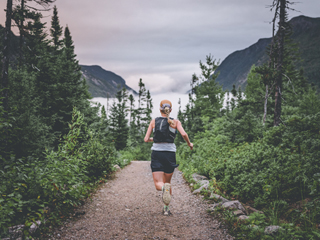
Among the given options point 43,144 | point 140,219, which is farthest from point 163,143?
point 43,144

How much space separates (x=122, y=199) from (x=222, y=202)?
2.90 metres

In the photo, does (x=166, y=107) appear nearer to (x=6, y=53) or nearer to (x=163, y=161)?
(x=163, y=161)

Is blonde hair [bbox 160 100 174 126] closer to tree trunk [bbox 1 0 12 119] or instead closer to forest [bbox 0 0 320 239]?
forest [bbox 0 0 320 239]

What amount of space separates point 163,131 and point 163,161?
686 mm

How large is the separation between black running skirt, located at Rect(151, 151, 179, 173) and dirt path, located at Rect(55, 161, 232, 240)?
112 cm

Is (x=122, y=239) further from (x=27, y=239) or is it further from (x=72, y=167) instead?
(x=72, y=167)

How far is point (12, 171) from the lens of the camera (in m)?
3.76

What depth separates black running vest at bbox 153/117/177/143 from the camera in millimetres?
4688

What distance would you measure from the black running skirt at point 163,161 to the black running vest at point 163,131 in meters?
0.29

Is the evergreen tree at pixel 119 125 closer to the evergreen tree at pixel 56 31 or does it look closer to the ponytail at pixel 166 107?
the evergreen tree at pixel 56 31

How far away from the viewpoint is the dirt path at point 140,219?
3.98m

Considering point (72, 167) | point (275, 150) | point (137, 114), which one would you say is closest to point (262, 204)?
point (275, 150)

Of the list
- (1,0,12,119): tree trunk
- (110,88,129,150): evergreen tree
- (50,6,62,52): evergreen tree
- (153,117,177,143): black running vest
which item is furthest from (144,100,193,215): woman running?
(50,6,62,52): evergreen tree

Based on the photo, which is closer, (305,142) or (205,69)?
(305,142)
